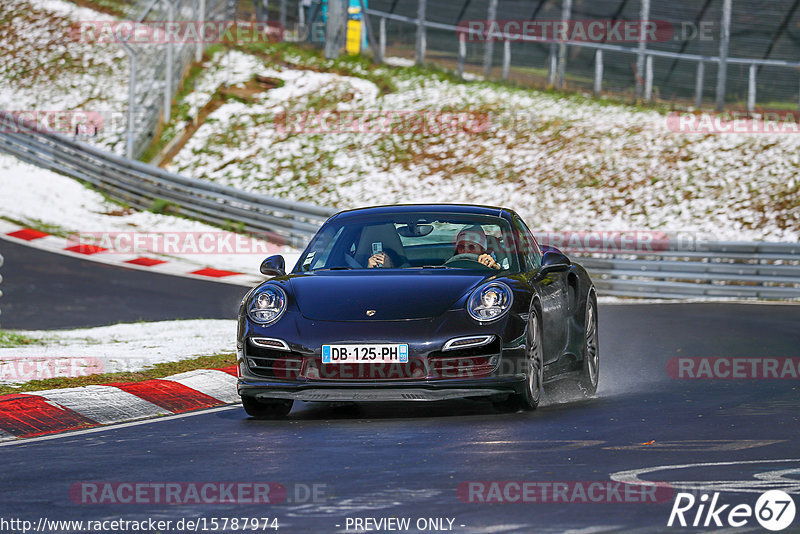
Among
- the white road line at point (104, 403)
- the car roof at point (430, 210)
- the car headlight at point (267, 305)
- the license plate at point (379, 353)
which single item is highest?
the car roof at point (430, 210)

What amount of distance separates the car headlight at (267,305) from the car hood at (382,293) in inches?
3.9

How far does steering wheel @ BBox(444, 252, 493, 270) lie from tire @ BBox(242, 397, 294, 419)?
1.37 m

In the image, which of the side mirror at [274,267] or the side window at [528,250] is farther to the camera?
the side window at [528,250]

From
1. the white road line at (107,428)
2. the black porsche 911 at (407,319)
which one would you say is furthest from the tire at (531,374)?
the white road line at (107,428)

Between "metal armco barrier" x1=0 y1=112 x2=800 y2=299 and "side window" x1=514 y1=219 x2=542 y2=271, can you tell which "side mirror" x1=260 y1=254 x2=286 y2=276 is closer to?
"side window" x1=514 y1=219 x2=542 y2=271

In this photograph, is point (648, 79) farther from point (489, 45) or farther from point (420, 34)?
point (420, 34)

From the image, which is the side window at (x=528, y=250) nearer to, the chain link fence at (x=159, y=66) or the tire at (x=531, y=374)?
the tire at (x=531, y=374)

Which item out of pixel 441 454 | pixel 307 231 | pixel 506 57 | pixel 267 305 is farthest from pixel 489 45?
pixel 441 454

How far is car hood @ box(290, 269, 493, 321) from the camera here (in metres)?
8.34

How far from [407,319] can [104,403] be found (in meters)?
2.26

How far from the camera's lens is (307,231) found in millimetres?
23531

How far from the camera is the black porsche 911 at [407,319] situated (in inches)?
322

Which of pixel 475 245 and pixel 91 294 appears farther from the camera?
pixel 91 294

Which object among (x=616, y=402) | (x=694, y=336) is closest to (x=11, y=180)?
(x=694, y=336)
